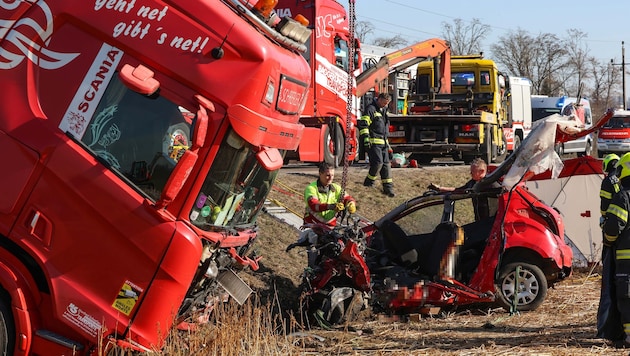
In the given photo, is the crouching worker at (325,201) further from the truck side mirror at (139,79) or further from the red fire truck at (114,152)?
the truck side mirror at (139,79)

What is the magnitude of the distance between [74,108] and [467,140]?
15484mm

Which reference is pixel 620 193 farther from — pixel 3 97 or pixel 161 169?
pixel 3 97

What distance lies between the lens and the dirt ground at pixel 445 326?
7512mm

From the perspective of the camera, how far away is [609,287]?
7.81 metres

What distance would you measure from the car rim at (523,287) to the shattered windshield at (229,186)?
155 inches

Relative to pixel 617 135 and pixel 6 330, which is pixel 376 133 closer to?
pixel 6 330

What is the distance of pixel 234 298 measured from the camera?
6.70m

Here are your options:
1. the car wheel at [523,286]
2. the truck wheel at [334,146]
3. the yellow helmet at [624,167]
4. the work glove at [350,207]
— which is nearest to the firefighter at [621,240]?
the yellow helmet at [624,167]

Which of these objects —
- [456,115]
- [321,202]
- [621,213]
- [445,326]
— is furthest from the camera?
[456,115]

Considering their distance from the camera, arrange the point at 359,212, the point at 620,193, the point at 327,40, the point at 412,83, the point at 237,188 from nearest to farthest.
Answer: the point at 237,188, the point at 620,193, the point at 359,212, the point at 327,40, the point at 412,83

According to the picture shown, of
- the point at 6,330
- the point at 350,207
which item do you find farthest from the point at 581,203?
the point at 6,330

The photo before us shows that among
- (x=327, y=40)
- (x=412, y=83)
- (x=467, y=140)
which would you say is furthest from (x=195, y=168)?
(x=412, y=83)

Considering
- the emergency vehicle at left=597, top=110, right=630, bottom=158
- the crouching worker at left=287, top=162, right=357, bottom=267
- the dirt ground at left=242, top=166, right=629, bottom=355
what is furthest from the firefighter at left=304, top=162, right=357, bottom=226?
the emergency vehicle at left=597, top=110, right=630, bottom=158

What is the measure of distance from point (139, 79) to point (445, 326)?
449 centimetres
